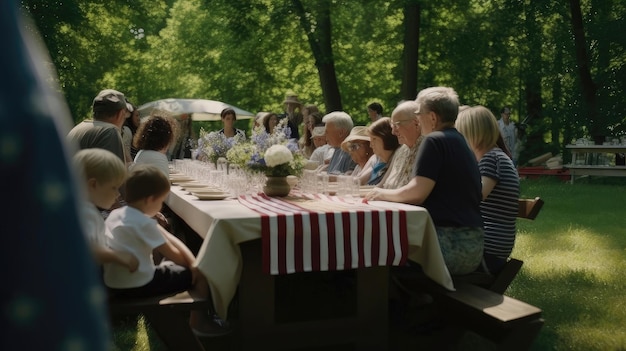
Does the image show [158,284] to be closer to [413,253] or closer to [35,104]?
[413,253]

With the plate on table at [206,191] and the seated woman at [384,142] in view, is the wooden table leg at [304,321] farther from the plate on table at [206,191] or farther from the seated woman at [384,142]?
the seated woman at [384,142]

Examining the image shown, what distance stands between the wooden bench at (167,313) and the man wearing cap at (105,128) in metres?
1.94

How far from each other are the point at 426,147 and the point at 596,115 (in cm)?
1785

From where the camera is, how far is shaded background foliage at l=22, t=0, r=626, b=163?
20.8 metres

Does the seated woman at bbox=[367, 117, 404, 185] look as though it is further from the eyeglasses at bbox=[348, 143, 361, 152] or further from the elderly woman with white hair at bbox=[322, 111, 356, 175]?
the elderly woman with white hair at bbox=[322, 111, 356, 175]

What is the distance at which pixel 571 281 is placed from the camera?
21.7ft

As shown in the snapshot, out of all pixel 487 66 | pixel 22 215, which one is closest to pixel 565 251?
pixel 22 215

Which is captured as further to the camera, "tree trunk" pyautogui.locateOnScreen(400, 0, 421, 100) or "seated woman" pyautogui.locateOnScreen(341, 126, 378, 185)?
"tree trunk" pyautogui.locateOnScreen(400, 0, 421, 100)

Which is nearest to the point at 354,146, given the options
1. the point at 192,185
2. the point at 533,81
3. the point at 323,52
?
the point at 192,185

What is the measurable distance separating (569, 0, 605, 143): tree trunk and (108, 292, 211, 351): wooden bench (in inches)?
756

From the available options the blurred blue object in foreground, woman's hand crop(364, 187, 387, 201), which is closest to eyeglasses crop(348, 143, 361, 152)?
woman's hand crop(364, 187, 387, 201)

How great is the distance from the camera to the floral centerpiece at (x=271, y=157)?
16.1 ft

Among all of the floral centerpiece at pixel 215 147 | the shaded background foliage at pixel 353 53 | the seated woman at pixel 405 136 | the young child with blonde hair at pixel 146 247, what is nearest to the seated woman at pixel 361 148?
the seated woman at pixel 405 136

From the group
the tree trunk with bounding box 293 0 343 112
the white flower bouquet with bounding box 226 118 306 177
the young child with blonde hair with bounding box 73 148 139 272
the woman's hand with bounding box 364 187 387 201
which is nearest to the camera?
the young child with blonde hair with bounding box 73 148 139 272
